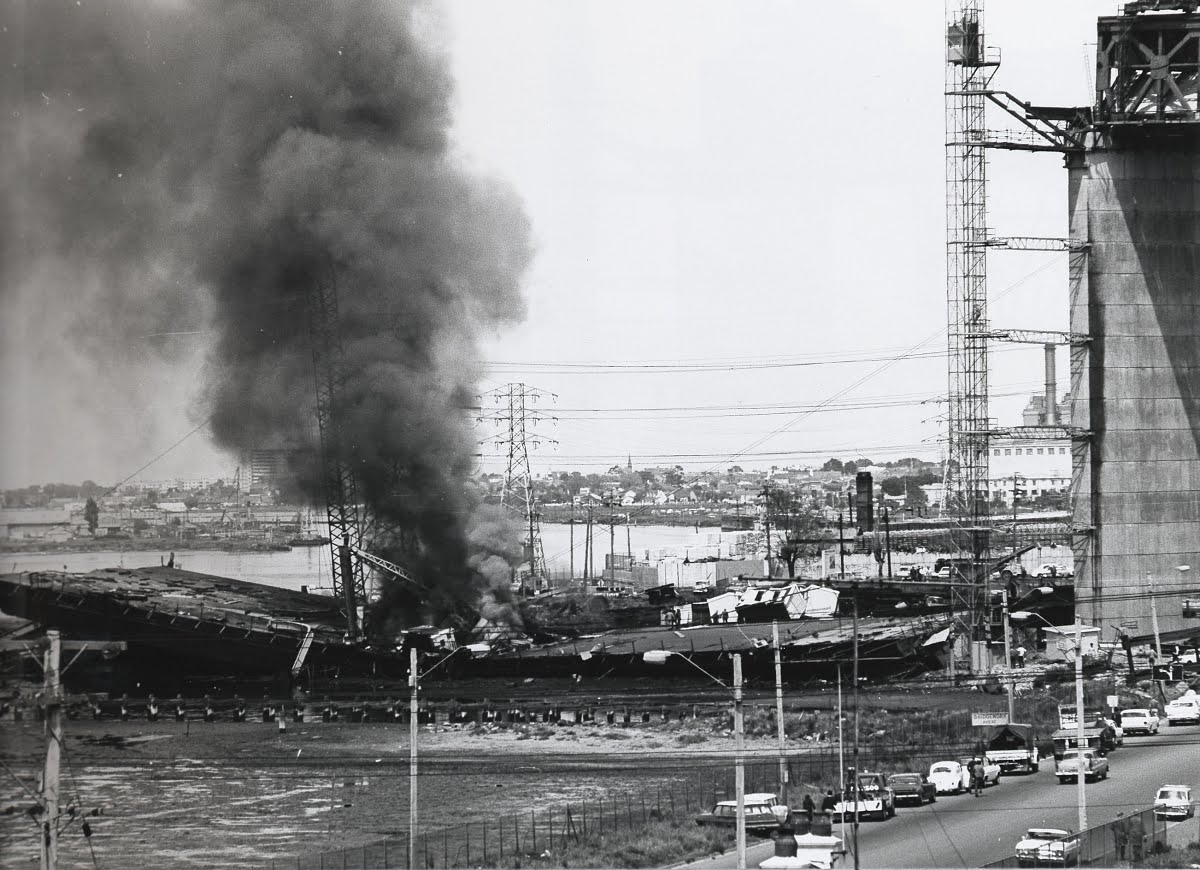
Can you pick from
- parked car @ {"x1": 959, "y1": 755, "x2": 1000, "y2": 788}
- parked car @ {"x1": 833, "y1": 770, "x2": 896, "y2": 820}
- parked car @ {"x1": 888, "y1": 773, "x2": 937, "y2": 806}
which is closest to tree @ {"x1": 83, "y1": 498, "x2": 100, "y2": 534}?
parked car @ {"x1": 959, "y1": 755, "x2": 1000, "y2": 788}

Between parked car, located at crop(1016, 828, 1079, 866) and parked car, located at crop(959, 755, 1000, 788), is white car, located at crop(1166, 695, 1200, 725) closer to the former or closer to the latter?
parked car, located at crop(959, 755, 1000, 788)

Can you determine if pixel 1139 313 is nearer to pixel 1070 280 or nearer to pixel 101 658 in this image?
pixel 1070 280

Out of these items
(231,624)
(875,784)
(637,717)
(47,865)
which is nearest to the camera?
(47,865)

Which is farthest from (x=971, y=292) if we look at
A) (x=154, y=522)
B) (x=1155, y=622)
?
(x=154, y=522)

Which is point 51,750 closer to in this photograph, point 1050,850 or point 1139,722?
point 1050,850

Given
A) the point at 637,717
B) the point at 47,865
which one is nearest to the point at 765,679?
the point at 637,717

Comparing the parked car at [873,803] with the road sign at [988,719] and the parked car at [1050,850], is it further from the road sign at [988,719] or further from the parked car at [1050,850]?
the road sign at [988,719]
